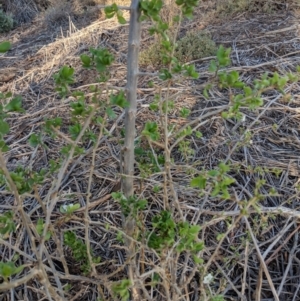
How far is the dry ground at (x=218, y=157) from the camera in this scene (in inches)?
61.7

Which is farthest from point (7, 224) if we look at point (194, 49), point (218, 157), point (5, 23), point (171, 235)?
point (5, 23)

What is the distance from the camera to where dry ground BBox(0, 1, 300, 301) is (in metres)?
1.57

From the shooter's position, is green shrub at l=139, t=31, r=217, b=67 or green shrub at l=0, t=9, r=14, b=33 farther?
green shrub at l=0, t=9, r=14, b=33

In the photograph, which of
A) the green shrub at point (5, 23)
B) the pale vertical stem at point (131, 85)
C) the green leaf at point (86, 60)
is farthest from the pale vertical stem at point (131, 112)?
the green shrub at point (5, 23)

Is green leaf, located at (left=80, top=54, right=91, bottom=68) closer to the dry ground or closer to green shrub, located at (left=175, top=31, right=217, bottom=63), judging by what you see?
the dry ground

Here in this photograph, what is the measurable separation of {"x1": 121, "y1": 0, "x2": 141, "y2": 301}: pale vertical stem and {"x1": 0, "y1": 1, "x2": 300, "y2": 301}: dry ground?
72 mm

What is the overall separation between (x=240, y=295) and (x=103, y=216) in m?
0.60

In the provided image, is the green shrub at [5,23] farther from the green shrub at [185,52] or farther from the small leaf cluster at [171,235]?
the small leaf cluster at [171,235]

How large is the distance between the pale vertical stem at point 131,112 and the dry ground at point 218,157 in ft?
0.24

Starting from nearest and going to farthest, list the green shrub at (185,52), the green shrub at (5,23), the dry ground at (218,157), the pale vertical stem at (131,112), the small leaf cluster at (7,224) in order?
the small leaf cluster at (7,224)
the pale vertical stem at (131,112)
the dry ground at (218,157)
the green shrub at (185,52)
the green shrub at (5,23)

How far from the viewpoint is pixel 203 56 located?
2.86 metres

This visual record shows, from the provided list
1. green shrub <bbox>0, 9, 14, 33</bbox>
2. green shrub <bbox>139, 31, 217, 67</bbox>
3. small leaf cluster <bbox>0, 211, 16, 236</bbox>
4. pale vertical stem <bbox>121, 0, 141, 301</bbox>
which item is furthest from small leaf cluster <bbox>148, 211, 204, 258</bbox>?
green shrub <bbox>0, 9, 14, 33</bbox>

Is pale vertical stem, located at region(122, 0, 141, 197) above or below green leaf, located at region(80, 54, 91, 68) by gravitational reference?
below

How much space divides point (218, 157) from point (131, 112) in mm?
811
